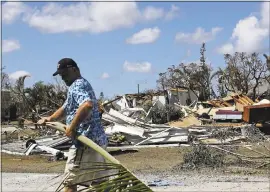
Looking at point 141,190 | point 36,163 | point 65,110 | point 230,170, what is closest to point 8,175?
point 36,163

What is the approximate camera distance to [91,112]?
530 centimetres

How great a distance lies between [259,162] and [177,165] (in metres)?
1.98

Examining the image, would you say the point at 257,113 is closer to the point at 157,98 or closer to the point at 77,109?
the point at 157,98

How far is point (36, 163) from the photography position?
14.9m

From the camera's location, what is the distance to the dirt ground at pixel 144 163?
37.4ft

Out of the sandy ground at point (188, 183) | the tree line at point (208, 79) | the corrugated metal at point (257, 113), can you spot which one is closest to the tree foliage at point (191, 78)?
the tree line at point (208, 79)

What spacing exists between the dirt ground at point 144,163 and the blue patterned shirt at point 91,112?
4911 millimetres

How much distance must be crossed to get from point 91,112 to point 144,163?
27.7 ft

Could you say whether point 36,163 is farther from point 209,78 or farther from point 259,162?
point 209,78

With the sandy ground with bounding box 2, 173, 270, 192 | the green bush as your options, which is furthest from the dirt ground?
the green bush

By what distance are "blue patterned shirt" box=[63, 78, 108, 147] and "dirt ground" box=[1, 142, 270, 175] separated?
4.91m

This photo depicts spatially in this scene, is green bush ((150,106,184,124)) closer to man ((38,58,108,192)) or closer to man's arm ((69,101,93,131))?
man ((38,58,108,192))

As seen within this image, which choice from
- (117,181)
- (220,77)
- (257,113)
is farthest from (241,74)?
(117,181)

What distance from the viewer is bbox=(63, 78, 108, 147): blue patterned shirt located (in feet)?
17.6
